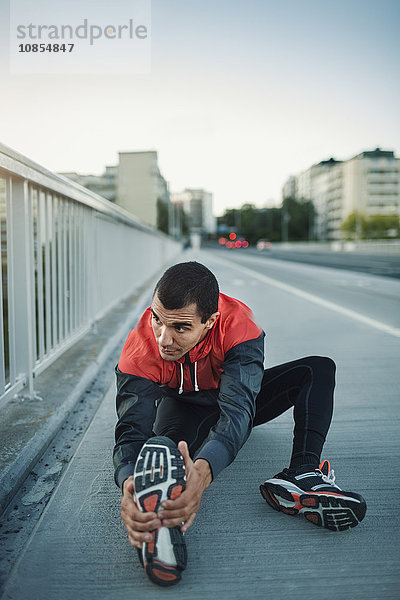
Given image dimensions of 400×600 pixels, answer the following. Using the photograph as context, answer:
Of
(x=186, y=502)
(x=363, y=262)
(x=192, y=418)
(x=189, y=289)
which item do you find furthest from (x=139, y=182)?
(x=186, y=502)

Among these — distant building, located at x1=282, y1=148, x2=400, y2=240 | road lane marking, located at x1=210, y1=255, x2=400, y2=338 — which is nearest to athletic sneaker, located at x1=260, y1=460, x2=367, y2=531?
road lane marking, located at x1=210, y1=255, x2=400, y2=338

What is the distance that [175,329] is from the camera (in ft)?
6.86

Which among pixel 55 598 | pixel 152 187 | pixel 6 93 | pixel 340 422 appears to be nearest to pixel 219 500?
pixel 55 598

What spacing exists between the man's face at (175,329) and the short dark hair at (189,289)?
0.02 m

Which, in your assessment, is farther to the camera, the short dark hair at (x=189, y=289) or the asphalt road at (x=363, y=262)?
the asphalt road at (x=363, y=262)

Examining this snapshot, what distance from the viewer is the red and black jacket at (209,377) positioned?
204 cm

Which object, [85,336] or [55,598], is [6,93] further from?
[55,598]

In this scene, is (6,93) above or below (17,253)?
above

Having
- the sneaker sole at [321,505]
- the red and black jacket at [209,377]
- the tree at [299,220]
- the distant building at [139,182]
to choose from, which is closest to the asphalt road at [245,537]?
the sneaker sole at [321,505]

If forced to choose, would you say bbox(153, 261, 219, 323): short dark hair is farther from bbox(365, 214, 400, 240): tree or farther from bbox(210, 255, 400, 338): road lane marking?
bbox(365, 214, 400, 240): tree

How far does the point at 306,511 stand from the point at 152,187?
44.9 metres

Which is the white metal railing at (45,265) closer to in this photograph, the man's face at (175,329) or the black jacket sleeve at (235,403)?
the man's face at (175,329)

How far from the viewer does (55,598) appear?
1735 millimetres

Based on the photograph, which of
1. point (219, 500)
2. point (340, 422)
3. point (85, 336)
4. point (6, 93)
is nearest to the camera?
point (219, 500)
